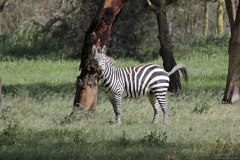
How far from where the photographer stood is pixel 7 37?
36.4 metres

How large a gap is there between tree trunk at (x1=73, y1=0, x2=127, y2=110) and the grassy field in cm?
45

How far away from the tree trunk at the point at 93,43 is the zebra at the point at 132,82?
3.19 feet

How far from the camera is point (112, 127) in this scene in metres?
13.6

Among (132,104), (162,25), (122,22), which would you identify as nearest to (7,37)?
(122,22)

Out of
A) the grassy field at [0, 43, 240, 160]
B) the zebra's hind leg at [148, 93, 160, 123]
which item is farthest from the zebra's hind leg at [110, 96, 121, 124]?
the zebra's hind leg at [148, 93, 160, 123]

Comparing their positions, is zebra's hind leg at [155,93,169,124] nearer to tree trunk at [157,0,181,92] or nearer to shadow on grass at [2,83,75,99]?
shadow on grass at [2,83,75,99]

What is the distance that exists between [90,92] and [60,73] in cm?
1112

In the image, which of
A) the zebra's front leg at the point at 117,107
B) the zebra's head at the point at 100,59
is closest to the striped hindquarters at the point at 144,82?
the zebra's front leg at the point at 117,107

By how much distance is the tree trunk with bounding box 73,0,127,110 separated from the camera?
15.8m

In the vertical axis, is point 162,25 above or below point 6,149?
above

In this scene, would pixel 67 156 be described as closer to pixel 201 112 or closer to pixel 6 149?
pixel 6 149

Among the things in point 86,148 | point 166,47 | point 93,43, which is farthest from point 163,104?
point 166,47

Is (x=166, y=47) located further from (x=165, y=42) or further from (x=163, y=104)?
(x=163, y=104)

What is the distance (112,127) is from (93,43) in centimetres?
278
